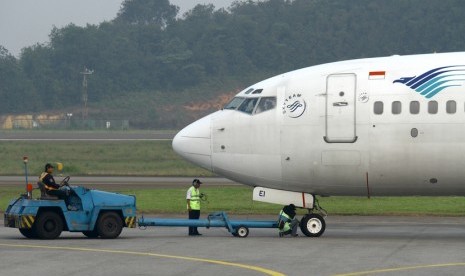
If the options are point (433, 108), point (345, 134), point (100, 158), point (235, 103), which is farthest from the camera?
point (100, 158)

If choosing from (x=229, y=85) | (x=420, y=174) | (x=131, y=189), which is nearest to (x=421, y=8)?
(x=229, y=85)

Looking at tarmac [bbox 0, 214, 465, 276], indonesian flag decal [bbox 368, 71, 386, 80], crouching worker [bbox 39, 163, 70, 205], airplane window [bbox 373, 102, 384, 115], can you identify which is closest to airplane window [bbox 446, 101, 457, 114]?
airplane window [bbox 373, 102, 384, 115]

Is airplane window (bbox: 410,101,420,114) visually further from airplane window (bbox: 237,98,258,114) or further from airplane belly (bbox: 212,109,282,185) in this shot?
airplane window (bbox: 237,98,258,114)

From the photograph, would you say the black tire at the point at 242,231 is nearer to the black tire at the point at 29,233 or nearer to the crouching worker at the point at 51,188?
the crouching worker at the point at 51,188

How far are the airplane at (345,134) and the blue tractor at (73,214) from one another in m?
2.66

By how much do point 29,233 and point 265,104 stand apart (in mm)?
7802

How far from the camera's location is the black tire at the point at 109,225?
30938mm

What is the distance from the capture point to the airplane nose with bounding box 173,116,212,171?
31625mm

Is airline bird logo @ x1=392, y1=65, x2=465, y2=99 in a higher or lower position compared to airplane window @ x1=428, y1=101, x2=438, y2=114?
higher

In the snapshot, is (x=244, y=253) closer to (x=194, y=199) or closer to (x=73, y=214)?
(x=73, y=214)

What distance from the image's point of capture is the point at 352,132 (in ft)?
99.3

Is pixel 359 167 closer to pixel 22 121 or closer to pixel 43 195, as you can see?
pixel 43 195

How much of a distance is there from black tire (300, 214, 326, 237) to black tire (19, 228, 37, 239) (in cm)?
777

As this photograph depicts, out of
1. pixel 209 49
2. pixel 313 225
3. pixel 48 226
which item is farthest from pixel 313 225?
pixel 209 49
